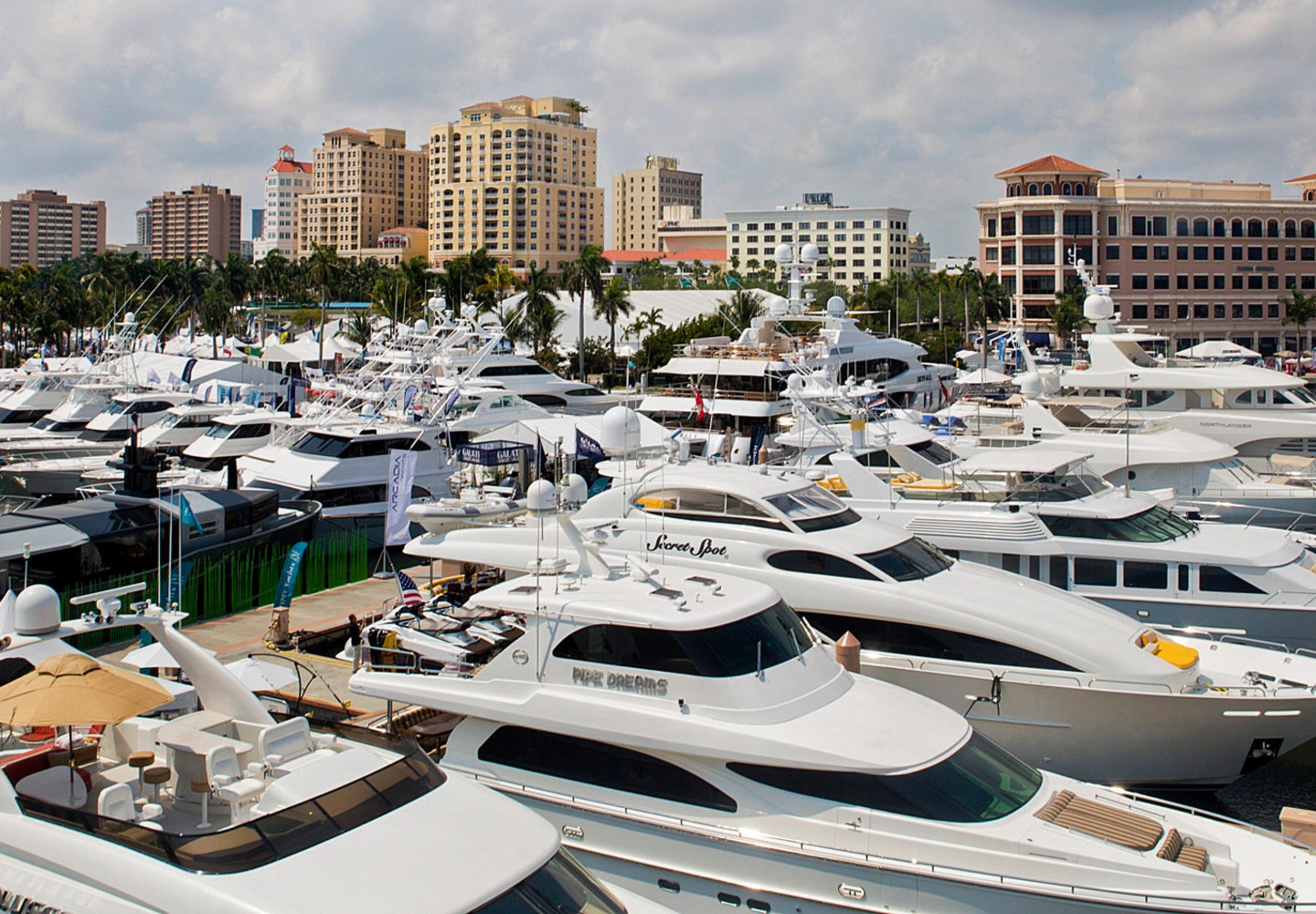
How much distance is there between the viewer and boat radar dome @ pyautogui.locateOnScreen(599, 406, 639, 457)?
605 inches

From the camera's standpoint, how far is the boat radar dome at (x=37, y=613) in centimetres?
980

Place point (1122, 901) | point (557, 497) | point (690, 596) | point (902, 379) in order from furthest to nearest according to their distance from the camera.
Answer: point (902, 379)
point (557, 497)
point (690, 596)
point (1122, 901)

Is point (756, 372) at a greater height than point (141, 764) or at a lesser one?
greater

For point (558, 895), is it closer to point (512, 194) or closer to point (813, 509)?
point (813, 509)

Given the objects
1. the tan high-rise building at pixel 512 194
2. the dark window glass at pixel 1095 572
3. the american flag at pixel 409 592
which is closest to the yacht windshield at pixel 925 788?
the american flag at pixel 409 592

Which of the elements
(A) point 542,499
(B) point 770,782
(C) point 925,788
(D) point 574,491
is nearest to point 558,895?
(B) point 770,782

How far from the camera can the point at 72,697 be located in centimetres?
808

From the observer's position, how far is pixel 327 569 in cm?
2062

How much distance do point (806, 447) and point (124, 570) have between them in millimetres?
13181

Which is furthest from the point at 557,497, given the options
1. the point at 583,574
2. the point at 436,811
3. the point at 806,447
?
the point at 806,447

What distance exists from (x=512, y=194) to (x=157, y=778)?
15763cm

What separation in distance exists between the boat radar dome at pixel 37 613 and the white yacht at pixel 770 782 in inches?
102

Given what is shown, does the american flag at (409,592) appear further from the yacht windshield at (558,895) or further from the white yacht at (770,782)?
the yacht windshield at (558,895)

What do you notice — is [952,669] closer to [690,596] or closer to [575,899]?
[690,596]
